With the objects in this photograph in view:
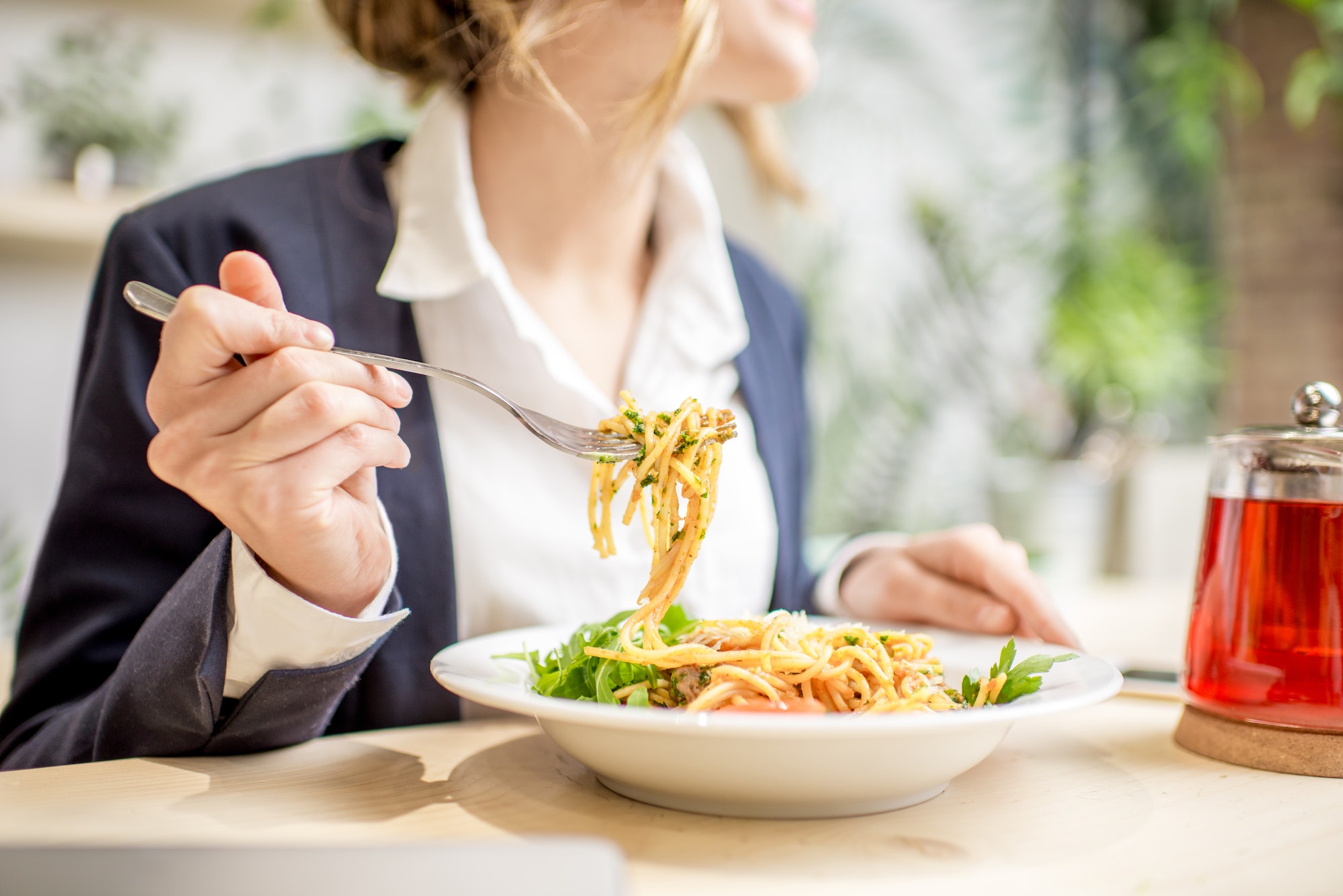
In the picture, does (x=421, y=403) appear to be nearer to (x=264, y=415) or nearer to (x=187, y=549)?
(x=187, y=549)

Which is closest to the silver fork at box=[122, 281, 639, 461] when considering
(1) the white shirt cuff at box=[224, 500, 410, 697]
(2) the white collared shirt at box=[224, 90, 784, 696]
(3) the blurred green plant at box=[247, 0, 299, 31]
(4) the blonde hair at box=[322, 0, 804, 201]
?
(1) the white shirt cuff at box=[224, 500, 410, 697]

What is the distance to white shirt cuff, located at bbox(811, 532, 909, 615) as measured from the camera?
128 centimetres

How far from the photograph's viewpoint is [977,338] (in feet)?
10.9

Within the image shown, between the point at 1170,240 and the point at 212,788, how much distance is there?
3852 mm

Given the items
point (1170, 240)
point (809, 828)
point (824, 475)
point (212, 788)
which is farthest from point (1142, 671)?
point (1170, 240)

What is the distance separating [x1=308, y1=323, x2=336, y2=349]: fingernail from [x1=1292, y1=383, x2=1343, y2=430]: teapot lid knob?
712 millimetres

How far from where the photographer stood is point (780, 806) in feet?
2.04

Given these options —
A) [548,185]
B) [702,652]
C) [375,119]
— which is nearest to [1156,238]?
[375,119]

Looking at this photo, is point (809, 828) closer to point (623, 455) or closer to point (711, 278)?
point (623, 455)

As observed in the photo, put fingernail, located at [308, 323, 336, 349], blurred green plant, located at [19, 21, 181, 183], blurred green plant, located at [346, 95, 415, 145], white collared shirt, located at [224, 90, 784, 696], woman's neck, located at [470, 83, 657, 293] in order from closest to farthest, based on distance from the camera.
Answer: fingernail, located at [308, 323, 336, 349], white collared shirt, located at [224, 90, 784, 696], woman's neck, located at [470, 83, 657, 293], blurred green plant, located at [19, 21, 181, 183], blurred green plant, located at [346, 95, 415, 145]

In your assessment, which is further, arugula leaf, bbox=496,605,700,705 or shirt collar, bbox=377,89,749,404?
shirt collar, bbox=377,89,749,404

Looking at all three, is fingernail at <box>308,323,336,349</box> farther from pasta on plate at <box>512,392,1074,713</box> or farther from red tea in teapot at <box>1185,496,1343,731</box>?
red tea in teapot at <box>1185,496,1343,731</box>

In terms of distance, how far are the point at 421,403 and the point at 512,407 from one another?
322 mm

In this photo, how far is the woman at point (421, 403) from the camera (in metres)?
0.66
